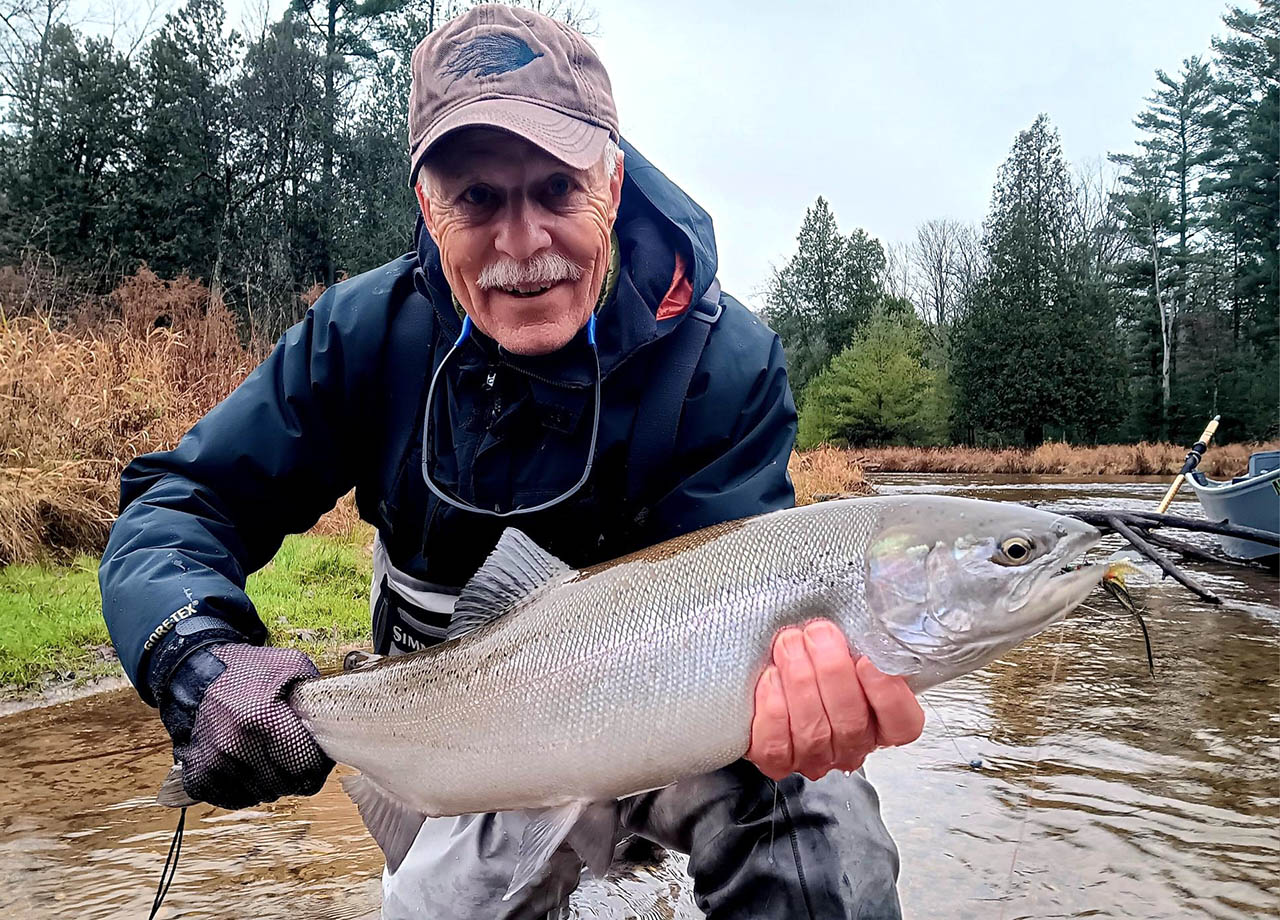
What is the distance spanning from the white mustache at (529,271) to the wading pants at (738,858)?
136 cm

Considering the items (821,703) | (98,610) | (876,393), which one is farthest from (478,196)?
(876,393)

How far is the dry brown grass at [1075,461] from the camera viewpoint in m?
26.3

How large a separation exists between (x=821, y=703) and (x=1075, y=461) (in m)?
29.0

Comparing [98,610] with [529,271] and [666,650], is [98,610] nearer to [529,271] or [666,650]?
[529,271]

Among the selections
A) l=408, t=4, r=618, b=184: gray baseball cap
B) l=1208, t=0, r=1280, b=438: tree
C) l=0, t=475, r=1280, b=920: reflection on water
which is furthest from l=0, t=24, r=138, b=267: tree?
l=1208, t=0, r=1280, b=438: tree

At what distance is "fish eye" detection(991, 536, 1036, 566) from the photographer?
198 centimetres

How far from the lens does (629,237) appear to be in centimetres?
294

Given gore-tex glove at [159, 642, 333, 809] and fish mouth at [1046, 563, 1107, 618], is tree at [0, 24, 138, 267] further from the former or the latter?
fish mouth at [1046, 563, 1107, 618]

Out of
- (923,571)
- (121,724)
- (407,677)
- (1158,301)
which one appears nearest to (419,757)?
(407,677)

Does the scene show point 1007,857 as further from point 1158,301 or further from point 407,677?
point 1158,301

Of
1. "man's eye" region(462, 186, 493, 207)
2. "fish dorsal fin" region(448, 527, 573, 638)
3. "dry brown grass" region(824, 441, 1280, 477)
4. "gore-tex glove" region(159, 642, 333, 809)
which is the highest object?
"man's eye" region(462, 186, 493, 207)

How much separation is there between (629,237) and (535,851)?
1.78 meters

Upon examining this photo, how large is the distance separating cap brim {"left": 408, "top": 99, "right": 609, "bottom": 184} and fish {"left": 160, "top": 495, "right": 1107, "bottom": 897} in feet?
3.35

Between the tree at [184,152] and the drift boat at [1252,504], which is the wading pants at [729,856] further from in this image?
the tree at [184,152]
